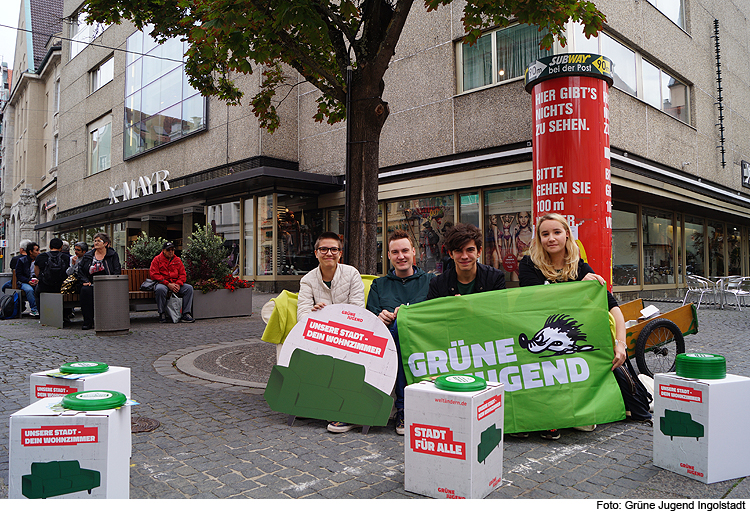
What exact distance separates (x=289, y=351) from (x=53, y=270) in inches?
340

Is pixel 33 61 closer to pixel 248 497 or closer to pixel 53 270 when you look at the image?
pixel 53 270

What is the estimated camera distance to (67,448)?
A: 239cm

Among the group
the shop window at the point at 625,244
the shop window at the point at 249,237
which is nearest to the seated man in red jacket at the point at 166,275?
the shop window at the point at 249,237

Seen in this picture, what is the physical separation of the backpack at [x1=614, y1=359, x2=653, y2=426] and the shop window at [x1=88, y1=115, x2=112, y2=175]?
2974 cm

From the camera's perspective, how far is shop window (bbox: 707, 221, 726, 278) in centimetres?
2025

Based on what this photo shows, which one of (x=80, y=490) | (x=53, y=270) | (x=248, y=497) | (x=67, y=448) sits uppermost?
(x=53, y=270)

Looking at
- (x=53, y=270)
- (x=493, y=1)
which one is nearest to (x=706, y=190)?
(x=493, y=1)

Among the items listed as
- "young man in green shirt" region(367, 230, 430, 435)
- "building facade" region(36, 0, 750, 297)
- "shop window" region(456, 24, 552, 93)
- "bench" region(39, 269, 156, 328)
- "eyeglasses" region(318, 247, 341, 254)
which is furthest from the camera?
"building facade" region(36, 0, 750, 297)

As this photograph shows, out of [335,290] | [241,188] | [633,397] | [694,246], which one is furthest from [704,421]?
[694,246]

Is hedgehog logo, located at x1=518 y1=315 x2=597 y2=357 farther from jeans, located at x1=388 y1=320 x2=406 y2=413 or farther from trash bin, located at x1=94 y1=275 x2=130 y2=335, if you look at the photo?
trash bin, located at x1=94 y1=275 x2=130 y2=335

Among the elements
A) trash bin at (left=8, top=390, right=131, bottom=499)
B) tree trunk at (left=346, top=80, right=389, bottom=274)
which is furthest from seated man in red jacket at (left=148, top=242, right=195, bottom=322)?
trash bin at (left=8, top=390, right=131, bottom=499)
